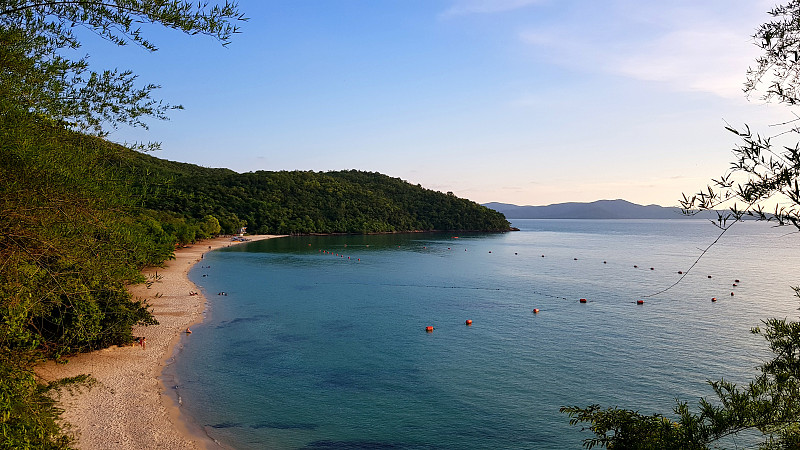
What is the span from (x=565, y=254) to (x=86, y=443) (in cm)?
8699

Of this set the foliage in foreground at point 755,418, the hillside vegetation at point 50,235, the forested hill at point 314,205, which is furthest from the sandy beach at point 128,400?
the forested hill at point 314,205

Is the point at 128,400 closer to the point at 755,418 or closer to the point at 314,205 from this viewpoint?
the point at 755,418

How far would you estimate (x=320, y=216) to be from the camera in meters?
136

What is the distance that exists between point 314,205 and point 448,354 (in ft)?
392

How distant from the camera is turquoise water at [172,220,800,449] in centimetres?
1825

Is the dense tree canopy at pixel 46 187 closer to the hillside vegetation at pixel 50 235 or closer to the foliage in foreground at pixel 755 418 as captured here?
the hillside vegetation at pixel 50 235

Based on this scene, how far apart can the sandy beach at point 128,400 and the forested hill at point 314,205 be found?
76147 millimetres

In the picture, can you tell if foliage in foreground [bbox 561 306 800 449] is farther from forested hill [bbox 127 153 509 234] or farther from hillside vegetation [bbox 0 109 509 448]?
forested hill [bbox 127 153 509 234]

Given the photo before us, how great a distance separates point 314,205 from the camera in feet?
468

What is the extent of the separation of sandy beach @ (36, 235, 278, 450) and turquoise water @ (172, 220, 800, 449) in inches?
40.0

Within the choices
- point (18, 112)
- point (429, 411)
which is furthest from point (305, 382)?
point (18, 112)

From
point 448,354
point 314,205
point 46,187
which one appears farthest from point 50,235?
point 314,205

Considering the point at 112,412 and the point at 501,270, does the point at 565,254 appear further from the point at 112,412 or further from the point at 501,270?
the point at 112,412

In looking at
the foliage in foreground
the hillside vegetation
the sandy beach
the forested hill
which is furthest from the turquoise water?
the forested hill
